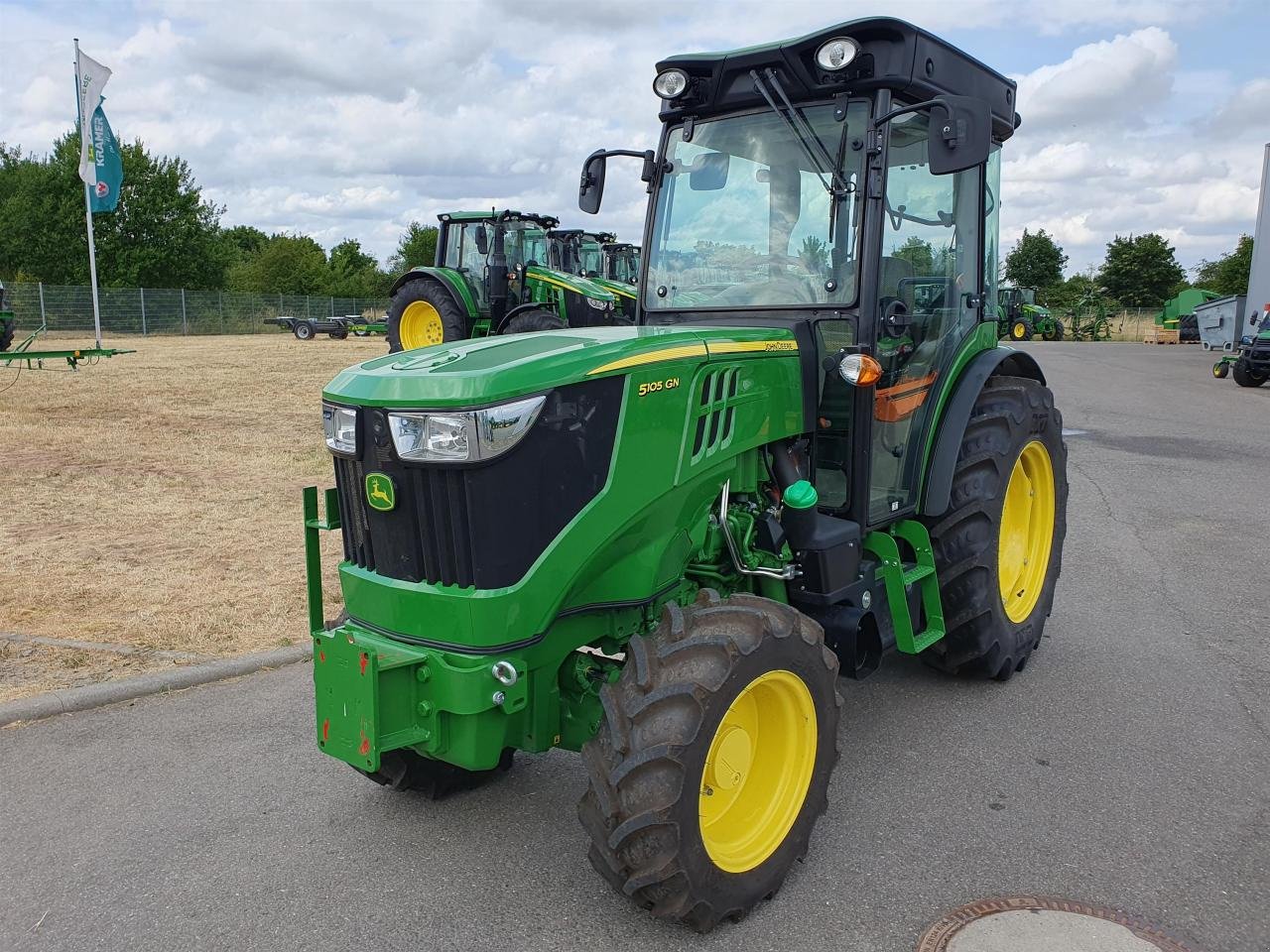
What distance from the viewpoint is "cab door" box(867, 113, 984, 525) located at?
149 inches

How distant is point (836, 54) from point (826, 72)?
0.17 meters

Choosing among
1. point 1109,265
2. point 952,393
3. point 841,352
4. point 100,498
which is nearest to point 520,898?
point 841,352

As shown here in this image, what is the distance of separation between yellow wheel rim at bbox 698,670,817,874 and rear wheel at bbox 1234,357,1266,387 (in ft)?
66.7

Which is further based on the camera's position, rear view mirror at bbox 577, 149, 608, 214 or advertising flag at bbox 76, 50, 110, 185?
advertising flag at bbox 76, 50, 110, 185

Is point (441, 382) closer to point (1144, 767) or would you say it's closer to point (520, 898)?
point (520, 898)

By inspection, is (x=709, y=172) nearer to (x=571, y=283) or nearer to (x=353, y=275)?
(x=571, y=283)

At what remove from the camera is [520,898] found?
297 cm

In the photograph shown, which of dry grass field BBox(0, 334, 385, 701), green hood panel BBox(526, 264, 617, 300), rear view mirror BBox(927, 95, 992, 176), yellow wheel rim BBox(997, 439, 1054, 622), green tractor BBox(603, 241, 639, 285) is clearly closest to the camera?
rear view mirror BBox(927, 95, 992, 176)

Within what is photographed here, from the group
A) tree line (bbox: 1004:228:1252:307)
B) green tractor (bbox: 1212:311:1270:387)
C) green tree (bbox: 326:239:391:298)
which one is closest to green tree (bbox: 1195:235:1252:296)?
tree line (bbox: 1004:228:1252:307)

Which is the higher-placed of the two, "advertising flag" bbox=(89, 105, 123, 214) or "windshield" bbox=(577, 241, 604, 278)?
"advertising flag" bbox=(89, 105, 123, 214)

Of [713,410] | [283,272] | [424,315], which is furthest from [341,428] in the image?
[283,272]

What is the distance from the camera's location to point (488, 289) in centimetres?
1742

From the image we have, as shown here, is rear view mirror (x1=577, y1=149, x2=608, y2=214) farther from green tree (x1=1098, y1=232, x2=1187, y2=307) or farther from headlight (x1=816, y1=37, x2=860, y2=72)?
green tree (x1=1098, y1=232, x2=1187, y2=307)

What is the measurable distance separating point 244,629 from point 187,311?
37.6m
